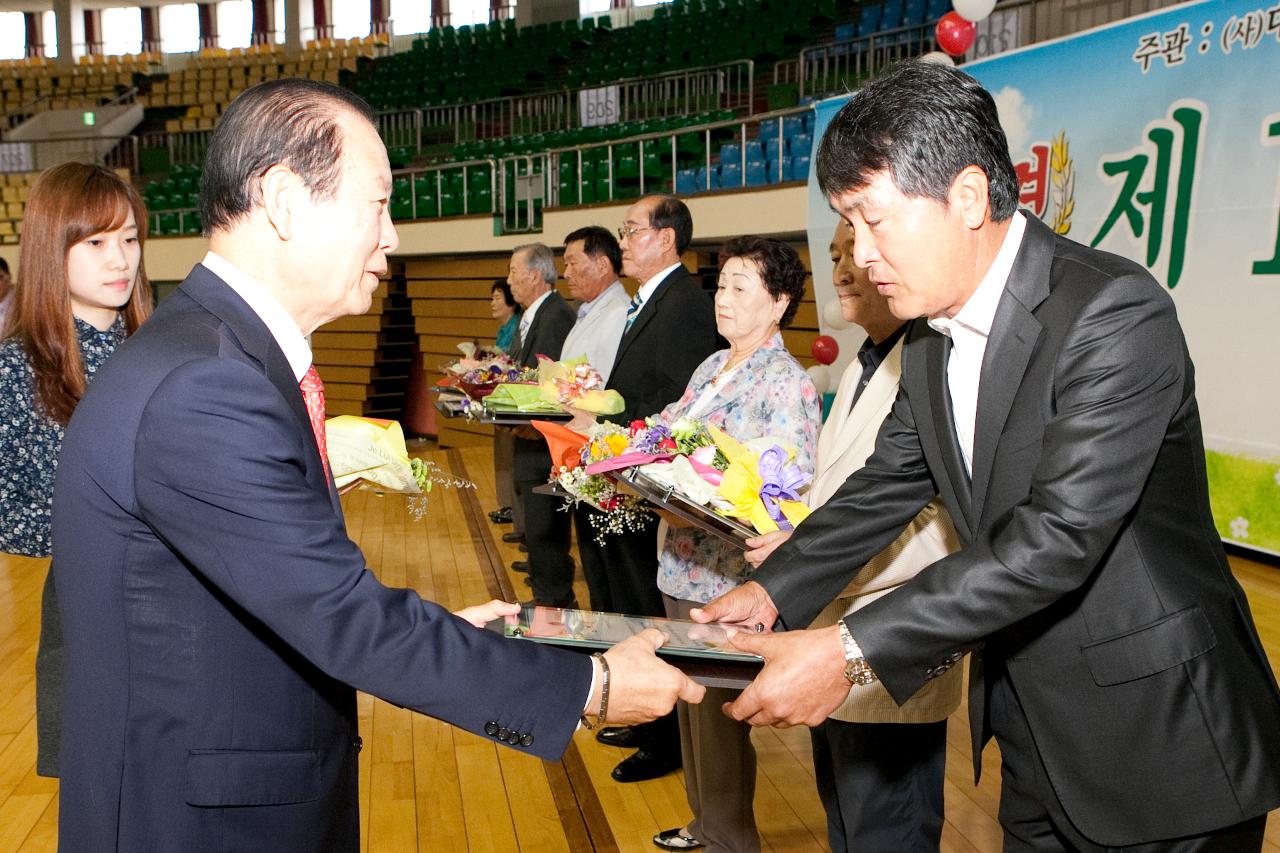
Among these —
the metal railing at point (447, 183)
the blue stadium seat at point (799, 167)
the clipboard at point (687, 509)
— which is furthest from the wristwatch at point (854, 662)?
the metal railing at point (447, 183)

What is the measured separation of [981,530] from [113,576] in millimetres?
1091

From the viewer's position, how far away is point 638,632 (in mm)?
1491

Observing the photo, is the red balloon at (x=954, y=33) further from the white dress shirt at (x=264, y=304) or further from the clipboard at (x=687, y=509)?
the white dress shirt at (x=264, y=304)

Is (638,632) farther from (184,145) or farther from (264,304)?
(184,145)

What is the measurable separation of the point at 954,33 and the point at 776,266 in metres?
3.15

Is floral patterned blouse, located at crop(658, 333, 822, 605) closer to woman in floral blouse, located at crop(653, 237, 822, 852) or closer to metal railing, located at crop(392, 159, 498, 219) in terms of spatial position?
woman in floral blouse, located at crop(653, 237, 822, 852)

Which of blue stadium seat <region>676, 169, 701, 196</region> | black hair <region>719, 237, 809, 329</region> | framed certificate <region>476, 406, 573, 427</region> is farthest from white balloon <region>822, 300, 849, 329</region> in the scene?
blue stadium seat <region>676, 169, 701, 196</region>

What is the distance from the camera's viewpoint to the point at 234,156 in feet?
3.85

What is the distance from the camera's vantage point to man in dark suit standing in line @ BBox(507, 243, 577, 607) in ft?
15.8

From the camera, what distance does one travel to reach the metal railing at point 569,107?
1186 cm

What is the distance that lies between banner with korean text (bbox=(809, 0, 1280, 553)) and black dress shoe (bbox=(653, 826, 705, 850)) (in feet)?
9.67

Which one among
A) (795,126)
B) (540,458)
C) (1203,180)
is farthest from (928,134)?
(795,126)

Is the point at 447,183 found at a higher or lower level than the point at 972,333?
higher

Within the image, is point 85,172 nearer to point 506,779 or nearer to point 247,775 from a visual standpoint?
point 247,775
